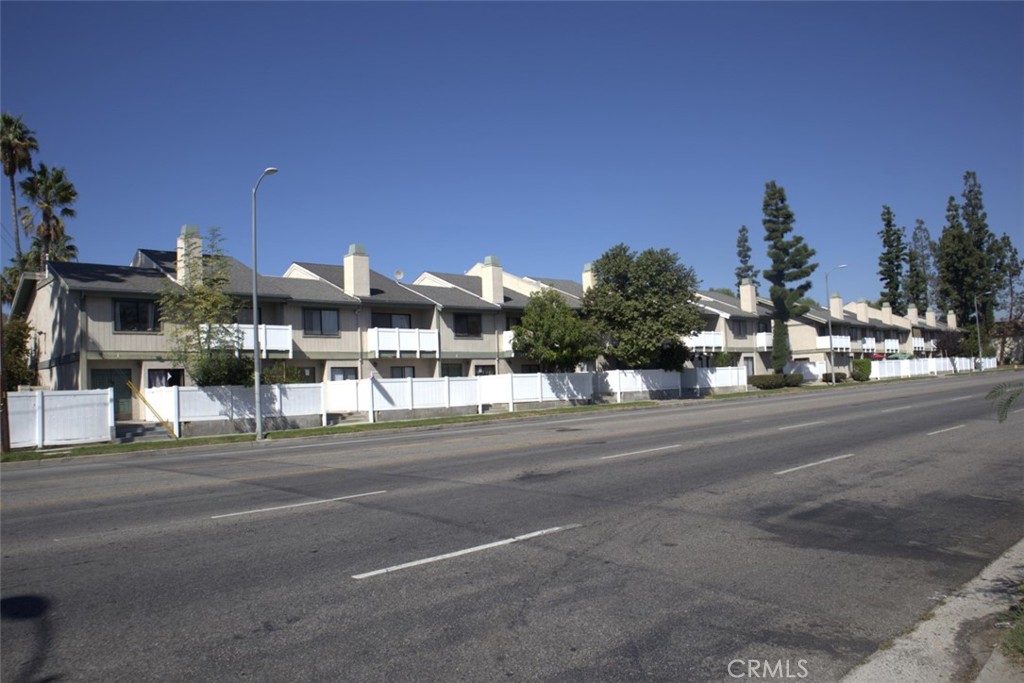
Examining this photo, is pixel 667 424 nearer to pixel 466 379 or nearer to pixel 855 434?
pixel 855 434

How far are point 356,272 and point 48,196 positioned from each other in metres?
19.2

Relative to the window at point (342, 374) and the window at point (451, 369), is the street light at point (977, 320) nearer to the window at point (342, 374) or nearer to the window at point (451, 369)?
the window at point (451, 369)

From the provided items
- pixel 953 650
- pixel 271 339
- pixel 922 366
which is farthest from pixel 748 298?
pixel 953 650

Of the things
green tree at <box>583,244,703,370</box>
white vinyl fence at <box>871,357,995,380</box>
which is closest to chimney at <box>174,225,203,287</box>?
green tree at <box>583,244,703,370</box>

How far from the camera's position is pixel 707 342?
59719 mm

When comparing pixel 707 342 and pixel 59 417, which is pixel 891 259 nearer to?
pixel 707 342

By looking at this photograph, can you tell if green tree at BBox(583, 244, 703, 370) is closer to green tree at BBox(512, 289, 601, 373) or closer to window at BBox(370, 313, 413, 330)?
green tree at BBox(512, 289, 601, 373)

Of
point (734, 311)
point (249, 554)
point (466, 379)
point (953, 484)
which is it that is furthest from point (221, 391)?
point (734, 311)

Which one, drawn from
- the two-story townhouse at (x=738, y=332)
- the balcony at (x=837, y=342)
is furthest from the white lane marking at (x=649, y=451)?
the balcony at (x=837, y=342)

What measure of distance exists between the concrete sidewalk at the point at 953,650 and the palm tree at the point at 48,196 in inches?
1936

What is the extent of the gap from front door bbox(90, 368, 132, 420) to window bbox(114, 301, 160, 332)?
1.96 meters

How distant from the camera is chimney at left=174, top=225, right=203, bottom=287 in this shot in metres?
31.5

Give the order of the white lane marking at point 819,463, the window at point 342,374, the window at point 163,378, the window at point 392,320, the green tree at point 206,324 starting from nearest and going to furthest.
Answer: the white lane marking at point 819,463, the green tree at point 206,324, the window at point 163,378, the window at point 342,374, the window at point 392,320

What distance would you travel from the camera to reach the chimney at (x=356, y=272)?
41312 millimetres
